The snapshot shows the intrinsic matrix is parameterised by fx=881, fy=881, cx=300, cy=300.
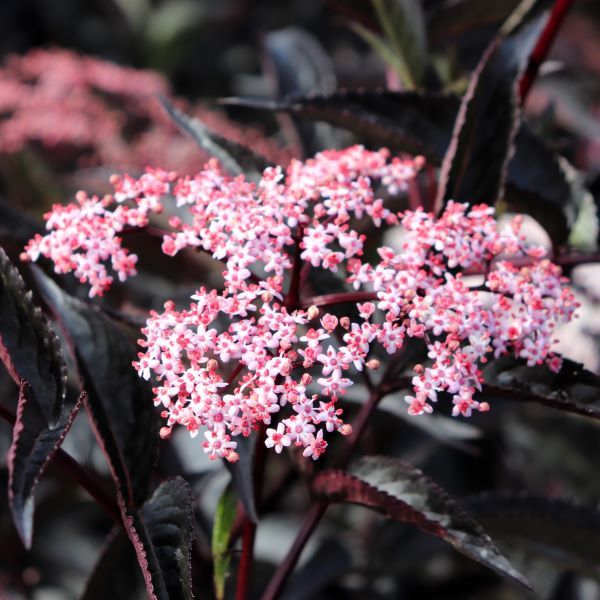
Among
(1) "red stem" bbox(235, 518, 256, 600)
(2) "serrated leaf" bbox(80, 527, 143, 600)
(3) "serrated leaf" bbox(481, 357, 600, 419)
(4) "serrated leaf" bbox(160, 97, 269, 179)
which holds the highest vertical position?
(4) "serrated leaf" bbox(160, 97, 269, 179)

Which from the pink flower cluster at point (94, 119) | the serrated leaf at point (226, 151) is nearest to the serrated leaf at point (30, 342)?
the serrated leaf at point (226, 151)

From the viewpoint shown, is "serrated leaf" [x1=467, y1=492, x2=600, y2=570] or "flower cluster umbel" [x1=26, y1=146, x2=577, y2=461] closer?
"flower cluster umbel" [x1=26, y1=146, x2=577, y2=461]

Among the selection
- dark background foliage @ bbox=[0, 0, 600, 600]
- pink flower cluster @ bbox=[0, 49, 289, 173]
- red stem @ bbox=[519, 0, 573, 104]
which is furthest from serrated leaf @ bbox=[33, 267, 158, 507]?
pink flower cluster @ bbox=[0, 49, 289, 173]

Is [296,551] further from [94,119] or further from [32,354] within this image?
[94,119]

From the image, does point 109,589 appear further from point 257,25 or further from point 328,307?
point 257,25

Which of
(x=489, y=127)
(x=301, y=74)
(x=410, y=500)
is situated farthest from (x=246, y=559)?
(x=301, y=74)

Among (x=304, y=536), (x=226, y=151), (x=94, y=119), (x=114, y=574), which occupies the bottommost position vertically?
(x=114, y=574)

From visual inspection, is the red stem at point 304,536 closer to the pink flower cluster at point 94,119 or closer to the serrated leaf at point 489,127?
the serrated leaf at point 489,127

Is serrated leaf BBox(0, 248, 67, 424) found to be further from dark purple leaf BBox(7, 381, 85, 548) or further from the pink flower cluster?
the pink flower cluster
